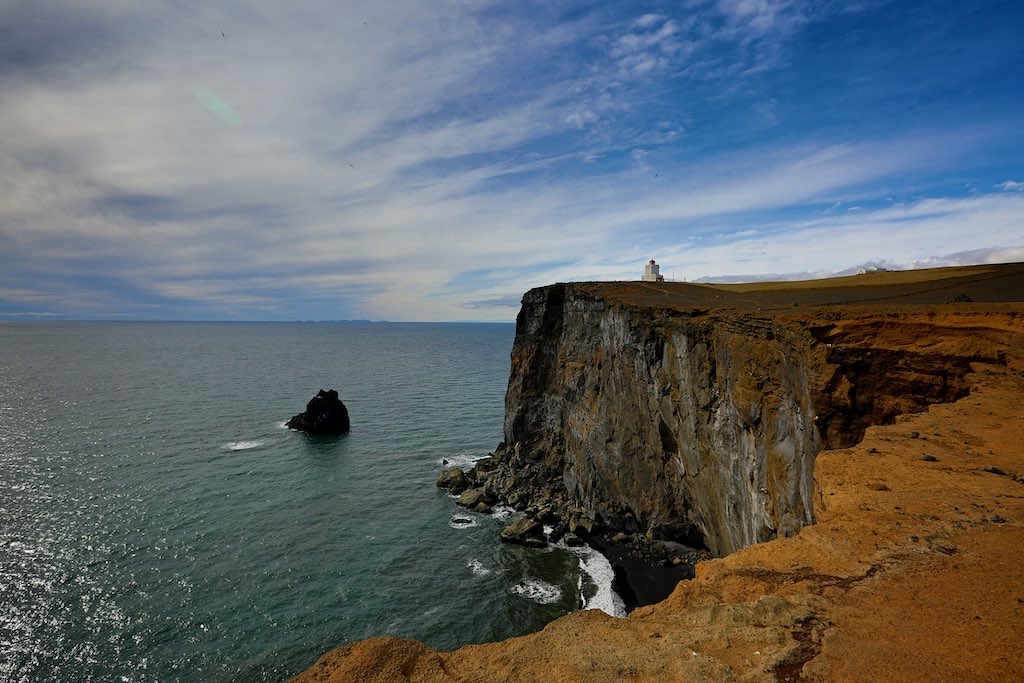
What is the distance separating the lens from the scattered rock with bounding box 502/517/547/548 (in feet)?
118

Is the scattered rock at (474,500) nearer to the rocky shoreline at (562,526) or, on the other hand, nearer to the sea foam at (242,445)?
the rocky shoreline at (562,526)

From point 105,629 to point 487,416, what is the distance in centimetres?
5206

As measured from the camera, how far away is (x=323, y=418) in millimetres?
61906

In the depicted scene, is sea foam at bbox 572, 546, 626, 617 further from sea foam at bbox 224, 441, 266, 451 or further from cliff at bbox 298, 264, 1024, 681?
sea foam at bbox 224, 441, 266, 451

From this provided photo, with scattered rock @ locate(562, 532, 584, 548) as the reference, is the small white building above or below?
above

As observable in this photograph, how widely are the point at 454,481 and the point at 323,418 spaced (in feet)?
85.1

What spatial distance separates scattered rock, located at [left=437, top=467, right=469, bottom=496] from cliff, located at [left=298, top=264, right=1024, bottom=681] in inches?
→ 362

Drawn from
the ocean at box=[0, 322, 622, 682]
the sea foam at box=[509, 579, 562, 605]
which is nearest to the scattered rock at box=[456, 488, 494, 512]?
the ocean at box=[0, 322, 622, 682]

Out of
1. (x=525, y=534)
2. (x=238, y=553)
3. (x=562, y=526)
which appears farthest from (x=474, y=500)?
(x=238, y=553)

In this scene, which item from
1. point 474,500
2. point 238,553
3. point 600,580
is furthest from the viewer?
point 474,500

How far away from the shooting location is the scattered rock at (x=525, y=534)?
35875mm

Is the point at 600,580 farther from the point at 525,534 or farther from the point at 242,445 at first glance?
the point at 242,445

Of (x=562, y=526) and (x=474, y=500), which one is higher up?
(x=474, y=500)

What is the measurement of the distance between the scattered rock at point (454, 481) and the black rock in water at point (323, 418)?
23185 millimetres
